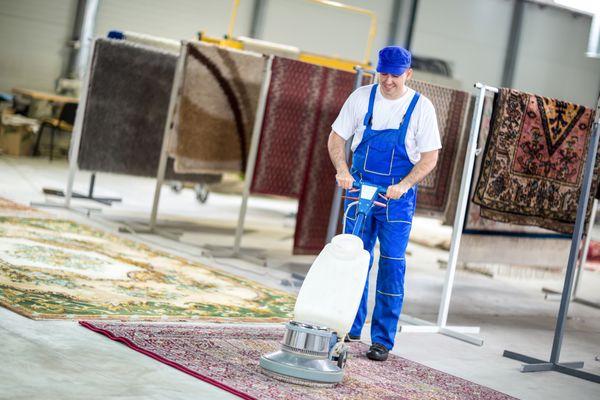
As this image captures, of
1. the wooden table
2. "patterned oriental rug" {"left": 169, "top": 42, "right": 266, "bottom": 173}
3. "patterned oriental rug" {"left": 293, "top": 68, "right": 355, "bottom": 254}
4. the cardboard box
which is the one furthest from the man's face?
the wooden table

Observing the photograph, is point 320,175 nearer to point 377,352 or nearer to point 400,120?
point 400,120

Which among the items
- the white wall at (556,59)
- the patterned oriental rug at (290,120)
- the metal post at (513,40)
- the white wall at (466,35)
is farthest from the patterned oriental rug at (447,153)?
the white wall at (556,59)

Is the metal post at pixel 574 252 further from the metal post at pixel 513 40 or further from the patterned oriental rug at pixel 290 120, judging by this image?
the metal post at pixel 513 40

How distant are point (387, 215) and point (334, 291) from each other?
31.5 inches

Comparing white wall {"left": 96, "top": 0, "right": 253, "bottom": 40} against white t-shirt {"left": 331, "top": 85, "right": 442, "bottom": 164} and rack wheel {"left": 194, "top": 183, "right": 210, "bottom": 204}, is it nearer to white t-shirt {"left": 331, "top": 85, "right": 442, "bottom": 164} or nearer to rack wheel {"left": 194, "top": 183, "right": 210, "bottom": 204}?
rack wheel {"left": 194, "top": 183, "right": 210, "bottom": 204}

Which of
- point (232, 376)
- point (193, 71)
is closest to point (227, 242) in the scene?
point (193, 71)

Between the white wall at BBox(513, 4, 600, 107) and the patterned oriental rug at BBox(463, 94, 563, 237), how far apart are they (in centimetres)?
1247

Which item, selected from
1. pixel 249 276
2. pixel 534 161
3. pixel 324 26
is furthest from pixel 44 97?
pixel 534 161

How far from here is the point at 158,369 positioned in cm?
386

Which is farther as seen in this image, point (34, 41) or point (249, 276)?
point (34, 41)

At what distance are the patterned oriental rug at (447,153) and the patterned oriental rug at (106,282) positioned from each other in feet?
5.11

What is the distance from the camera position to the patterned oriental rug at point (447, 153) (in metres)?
6.94

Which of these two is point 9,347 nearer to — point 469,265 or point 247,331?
point 247,331

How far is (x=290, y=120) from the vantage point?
23.7 feet
